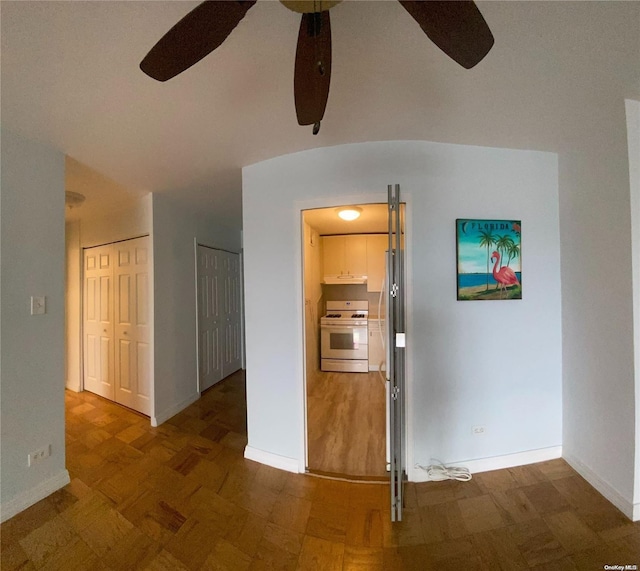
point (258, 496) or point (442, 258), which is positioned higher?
point (442, 258)

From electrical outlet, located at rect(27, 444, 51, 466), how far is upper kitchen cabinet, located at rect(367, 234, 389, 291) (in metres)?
3.75

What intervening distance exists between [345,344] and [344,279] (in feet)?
3.44

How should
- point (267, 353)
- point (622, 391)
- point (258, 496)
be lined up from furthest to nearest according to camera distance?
point (267, 353) < point (258, 496) < point (622, 391)

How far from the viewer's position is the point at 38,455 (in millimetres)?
1593

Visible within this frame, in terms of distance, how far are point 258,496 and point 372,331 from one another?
2.63 meters

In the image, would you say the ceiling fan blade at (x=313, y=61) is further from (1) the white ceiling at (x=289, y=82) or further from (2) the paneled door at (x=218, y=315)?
(2) the paneled door at (x=218, y=315)

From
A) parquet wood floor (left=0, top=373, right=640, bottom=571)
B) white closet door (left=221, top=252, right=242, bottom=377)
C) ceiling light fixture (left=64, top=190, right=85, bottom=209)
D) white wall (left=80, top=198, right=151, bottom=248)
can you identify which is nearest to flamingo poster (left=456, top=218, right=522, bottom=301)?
parquet wood floor (left=0, top=373, right=640, bottom=571)

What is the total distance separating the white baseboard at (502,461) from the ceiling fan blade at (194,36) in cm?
240

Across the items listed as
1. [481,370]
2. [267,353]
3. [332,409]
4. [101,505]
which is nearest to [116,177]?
[267,353]

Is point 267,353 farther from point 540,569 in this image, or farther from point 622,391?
point 622,391

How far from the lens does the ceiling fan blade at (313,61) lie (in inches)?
30.0

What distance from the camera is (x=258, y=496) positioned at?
1.61m

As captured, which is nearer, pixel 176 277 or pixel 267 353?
pixel 267 353

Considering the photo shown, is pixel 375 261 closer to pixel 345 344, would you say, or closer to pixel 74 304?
pixel 345 344
